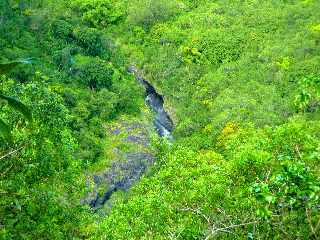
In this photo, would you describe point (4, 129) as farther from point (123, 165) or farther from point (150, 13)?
point (150, 13)

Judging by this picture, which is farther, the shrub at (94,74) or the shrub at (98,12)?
the shrub at (98,12)

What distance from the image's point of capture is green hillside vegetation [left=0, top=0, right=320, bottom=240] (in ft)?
37.8

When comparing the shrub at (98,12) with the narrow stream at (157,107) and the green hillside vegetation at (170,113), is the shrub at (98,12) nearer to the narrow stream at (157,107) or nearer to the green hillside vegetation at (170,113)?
the green hillside vegetation at (170,113)

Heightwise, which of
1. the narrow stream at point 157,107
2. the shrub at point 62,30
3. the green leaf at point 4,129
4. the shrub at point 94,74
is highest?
the green leaf at point 4,129

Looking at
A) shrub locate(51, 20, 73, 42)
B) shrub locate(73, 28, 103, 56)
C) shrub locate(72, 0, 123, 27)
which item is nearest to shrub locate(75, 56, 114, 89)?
shrub locate(73, 28, 103, 56)

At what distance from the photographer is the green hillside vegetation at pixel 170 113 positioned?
37.8ft

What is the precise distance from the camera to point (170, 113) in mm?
47219

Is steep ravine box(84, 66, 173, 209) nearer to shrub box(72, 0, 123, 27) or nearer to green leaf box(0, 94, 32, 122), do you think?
shrub box(72, 0, 123, 27)

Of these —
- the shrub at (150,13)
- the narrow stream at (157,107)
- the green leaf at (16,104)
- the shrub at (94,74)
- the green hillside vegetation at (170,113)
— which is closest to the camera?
the green leaf at (16,104)

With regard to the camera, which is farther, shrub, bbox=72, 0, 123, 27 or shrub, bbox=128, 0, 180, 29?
shrub, bbox=128, 0, 180, 29

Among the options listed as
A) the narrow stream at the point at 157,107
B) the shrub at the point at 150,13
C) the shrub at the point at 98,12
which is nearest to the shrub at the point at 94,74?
the narrow stream at the point at 157,107

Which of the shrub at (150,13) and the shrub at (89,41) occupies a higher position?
the shrub at (89,41)

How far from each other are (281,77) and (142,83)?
12.5 metres

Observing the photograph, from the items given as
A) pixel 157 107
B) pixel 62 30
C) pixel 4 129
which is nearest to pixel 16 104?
pixel 4 129
